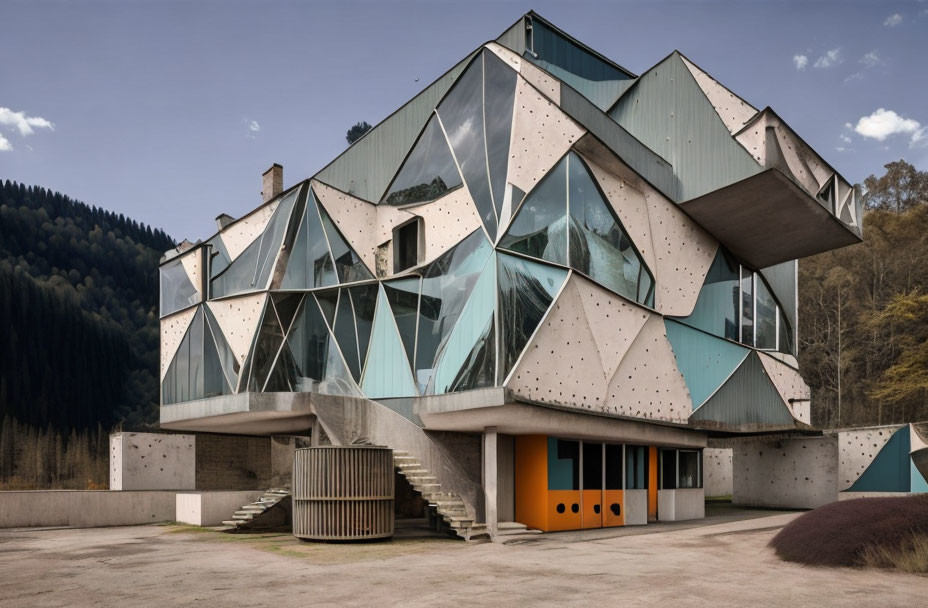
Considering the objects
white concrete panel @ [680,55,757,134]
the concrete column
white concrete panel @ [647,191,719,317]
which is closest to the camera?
the concrete column

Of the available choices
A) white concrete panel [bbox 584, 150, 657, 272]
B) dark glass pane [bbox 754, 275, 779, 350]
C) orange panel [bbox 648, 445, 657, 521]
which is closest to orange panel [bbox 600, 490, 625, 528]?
orange panel [bbox 648, 445, 657, 521]

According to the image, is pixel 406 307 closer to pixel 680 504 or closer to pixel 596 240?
pixel 596 240

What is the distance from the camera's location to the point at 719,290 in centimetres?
2628

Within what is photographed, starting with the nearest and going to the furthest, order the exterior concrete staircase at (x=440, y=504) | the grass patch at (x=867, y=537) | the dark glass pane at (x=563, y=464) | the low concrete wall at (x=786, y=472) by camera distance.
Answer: the grass patch at (x=867, y=537) → the exterior concrete staircase at (x=440, y=504) → the dark glass pane at (x=563, y=464) → the low concrete wall at (x=786, y=472)

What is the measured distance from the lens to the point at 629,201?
72.7 feet

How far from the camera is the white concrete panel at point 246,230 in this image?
2459cm

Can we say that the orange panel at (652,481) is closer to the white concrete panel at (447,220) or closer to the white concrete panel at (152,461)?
the white concrete panel at (447,220)

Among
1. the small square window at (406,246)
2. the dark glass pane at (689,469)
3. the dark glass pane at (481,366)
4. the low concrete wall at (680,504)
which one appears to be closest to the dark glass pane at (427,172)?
the small square window at (406,246)

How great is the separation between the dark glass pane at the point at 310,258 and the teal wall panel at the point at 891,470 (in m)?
21.2

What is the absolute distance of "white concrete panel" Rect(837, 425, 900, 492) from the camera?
94.6 ft

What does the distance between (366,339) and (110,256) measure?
72354 millimetres

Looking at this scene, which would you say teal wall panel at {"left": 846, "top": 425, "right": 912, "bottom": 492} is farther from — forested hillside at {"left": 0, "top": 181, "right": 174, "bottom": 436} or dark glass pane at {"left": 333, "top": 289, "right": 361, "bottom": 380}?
forested hillside at {"left": 0, "top": 181, "right": 174, "bottom": 436}

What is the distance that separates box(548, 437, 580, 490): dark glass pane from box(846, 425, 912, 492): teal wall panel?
14.3 m

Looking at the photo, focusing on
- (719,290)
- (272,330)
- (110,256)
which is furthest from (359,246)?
(110,256)
